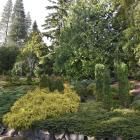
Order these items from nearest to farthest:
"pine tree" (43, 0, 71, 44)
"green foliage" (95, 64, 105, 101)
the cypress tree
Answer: the cypress tree
"green foliage" (95, 64, 105, 101)
"pine tree" (43, 0, 71, 44)

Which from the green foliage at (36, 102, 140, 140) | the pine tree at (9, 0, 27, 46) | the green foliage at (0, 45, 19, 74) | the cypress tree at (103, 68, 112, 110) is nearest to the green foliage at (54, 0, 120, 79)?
the cypress tree at (103, 68, 112, 110)

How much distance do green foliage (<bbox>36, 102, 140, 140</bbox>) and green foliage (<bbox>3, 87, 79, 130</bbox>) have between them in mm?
620

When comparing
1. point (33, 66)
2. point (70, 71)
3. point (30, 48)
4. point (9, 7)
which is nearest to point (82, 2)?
point (70, 71)

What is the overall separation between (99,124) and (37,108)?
371 centimetres

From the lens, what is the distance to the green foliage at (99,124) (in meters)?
13.0

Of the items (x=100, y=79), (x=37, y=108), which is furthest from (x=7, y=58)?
(x=37, y=108)

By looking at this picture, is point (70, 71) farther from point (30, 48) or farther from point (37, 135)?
point (37, 135)

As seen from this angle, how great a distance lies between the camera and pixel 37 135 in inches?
610

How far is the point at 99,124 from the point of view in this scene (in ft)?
45.4

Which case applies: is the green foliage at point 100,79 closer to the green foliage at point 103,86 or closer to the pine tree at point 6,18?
the green foliage at point 103,86

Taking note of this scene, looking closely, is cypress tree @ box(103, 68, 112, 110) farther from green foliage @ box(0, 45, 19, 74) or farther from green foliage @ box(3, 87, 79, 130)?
green foliage @ box(0, 45, 19, 74)

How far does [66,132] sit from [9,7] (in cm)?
7333

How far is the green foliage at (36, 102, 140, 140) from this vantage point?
13047 millimetres

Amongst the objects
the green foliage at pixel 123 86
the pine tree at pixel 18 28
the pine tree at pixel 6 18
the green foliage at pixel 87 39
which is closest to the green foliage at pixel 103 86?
the green foliage at pixel 123 86
